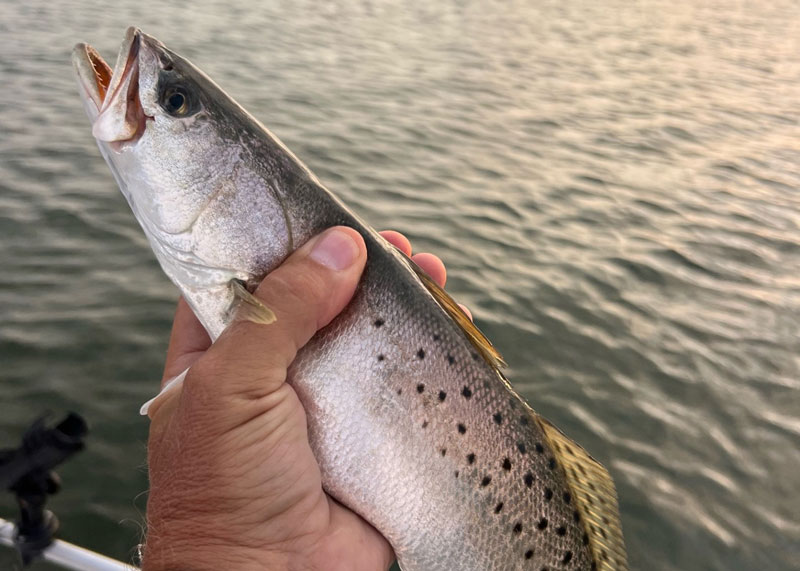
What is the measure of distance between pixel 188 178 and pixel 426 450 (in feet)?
4.54

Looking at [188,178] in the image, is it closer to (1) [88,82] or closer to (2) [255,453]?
(1) [88,82]

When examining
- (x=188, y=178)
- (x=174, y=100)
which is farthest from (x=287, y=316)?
(x=174, y=100)

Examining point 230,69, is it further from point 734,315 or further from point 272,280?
point 272,280

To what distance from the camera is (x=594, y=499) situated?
98.7 inches

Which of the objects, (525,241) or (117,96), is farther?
(525,241)

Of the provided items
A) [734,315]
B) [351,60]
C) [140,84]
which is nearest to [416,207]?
[734,315]

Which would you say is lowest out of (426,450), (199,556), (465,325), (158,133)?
(199,556)

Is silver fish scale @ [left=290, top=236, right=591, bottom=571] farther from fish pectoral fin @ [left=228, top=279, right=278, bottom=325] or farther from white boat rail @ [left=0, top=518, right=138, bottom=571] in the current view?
white boat rail @ [left=0, top=518, right=138, bottom=571]

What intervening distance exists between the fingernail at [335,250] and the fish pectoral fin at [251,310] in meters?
0.27

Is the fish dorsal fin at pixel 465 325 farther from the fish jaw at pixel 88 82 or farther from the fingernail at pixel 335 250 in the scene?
the fish jaw at pixel 88 82

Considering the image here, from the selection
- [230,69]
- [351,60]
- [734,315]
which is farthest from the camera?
[351,60]

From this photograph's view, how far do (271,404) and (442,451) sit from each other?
2.21ft

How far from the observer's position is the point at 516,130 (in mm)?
11234

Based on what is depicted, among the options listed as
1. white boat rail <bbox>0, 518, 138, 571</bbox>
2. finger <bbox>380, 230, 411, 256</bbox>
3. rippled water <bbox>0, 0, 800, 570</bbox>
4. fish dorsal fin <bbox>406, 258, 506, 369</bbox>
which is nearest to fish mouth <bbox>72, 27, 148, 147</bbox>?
fish dorsal fin <bbox>406, 258, 506, 369</bbox>
